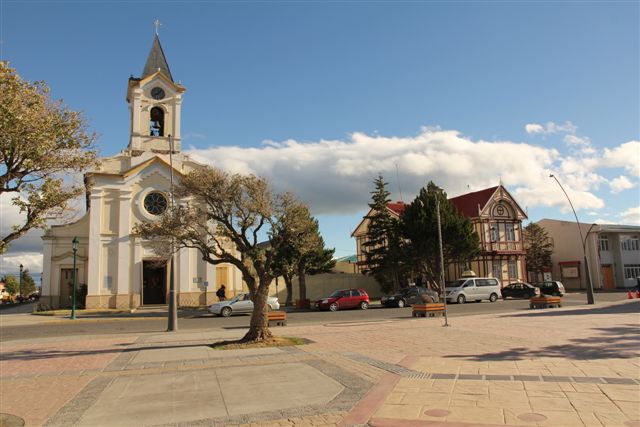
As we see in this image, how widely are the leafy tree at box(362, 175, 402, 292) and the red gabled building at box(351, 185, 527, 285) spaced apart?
19.1ft

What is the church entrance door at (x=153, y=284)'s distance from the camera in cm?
3581

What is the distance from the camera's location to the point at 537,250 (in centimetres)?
5291

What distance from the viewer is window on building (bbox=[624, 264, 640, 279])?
51844 mm

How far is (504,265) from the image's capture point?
154 feet

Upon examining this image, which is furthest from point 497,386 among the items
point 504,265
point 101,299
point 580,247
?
point 580,247

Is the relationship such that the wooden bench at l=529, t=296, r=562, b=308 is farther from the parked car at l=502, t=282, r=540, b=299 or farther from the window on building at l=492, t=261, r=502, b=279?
the window on building at l=492, t=261, r=502, b=279

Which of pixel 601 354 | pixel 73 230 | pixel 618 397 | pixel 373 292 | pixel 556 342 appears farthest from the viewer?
pixel 373 292

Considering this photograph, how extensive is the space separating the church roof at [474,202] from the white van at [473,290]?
11.5 m

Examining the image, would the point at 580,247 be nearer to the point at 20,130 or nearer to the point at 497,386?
the point at 497,386

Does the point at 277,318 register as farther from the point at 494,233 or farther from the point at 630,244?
the point at 630,244

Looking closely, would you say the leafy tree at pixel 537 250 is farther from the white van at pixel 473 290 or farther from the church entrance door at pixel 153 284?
the church entrance door at pixel 153 284

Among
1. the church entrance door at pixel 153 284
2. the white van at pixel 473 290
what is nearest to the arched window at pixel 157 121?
the church entrance door at pixel 153 284

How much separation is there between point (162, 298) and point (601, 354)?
32351 mm

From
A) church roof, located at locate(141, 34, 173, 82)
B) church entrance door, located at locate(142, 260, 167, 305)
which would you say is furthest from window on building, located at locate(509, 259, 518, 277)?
church roof, located at locate(141, 34, 173, 82)
